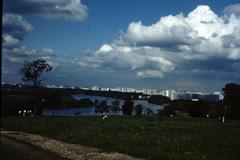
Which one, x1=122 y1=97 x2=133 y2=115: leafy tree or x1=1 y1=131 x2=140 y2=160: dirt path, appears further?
x1=122 y1=97 x2=133 y2=115: leafy tree

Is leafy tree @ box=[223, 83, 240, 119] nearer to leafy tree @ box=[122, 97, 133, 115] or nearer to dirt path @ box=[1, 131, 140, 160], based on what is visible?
leafy tree @ box=[122, 97, 133, 115]

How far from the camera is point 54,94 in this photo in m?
177

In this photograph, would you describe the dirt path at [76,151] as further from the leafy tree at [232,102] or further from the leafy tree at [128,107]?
the leafy tree at [128,107]

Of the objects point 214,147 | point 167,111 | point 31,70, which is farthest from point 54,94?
point 214,147

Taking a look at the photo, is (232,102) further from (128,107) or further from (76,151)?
(76,151)

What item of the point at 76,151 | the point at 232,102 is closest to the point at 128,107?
the point at 232,102

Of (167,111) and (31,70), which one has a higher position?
(31,70)

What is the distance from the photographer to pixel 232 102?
13112cm

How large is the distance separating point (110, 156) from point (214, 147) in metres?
10.2

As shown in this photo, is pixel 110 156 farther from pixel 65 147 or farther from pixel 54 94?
pixel 54 94

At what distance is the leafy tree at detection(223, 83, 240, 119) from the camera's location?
128750mm

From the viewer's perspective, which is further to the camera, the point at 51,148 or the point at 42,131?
the point at 42,131

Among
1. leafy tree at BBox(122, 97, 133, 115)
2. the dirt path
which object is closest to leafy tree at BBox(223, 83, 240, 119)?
leafy tree at BBox(122, 97, 133, 115)

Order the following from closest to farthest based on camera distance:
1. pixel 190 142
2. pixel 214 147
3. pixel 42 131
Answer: pixel 214 147 < pixel 190 142 < pixel 42 131
